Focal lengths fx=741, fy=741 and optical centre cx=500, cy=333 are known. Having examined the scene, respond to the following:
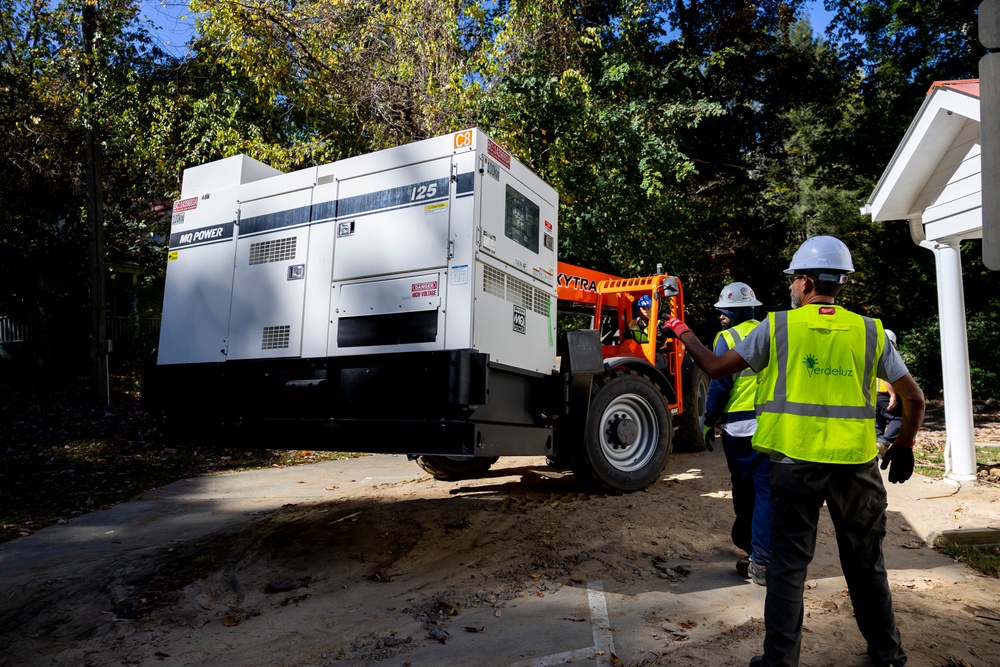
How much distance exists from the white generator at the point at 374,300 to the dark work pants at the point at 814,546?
219 cm

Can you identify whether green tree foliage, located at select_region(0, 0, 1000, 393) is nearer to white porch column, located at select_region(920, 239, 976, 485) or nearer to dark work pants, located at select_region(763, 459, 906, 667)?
white porch column, located at select_region(920, 239, 976, 485)

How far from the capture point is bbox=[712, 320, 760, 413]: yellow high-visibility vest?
495cm

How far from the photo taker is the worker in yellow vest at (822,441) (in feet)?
10.7

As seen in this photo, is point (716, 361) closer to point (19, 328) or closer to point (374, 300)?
point (374, 300)

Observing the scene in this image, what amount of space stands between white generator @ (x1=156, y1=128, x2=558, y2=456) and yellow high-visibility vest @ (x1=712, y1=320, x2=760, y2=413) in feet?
4.93

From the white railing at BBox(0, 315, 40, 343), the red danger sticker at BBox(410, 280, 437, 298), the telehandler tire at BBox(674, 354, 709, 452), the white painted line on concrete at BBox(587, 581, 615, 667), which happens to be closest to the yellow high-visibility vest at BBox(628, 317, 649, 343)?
the telehandler tire at BBox(674, 354, 709, 452)

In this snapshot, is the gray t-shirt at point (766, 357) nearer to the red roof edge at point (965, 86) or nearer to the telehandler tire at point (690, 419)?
the red roof edge at point (965, 86)

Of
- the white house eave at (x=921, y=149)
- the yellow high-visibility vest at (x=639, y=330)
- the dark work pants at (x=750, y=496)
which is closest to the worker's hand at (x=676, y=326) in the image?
the dark work pants at (x=750, y=496)

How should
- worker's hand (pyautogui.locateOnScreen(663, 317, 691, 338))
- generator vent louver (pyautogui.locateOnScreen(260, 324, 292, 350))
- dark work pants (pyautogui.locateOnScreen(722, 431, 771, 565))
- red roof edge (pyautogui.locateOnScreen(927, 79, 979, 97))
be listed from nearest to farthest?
worker's hand (pyautogui.locateOnScreen(663, 317, 691, 338)), dark work pants (pyautogui.locateOnScreen(722, 431, 771, 565)), generator vent louver (pyautogui.locateOnScreen(260, 324, 292, 350)), red roof edge (pyautogui.locateOnScreen(927, 79, 979, 97))

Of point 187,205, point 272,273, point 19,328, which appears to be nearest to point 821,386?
point 272,273

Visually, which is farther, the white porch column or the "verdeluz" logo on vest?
→ the white porch column

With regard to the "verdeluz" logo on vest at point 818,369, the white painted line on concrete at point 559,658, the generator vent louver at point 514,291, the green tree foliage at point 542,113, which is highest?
the green tree foliage at point 542,113

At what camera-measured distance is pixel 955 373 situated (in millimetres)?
7992

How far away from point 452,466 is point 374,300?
3.70 meters
